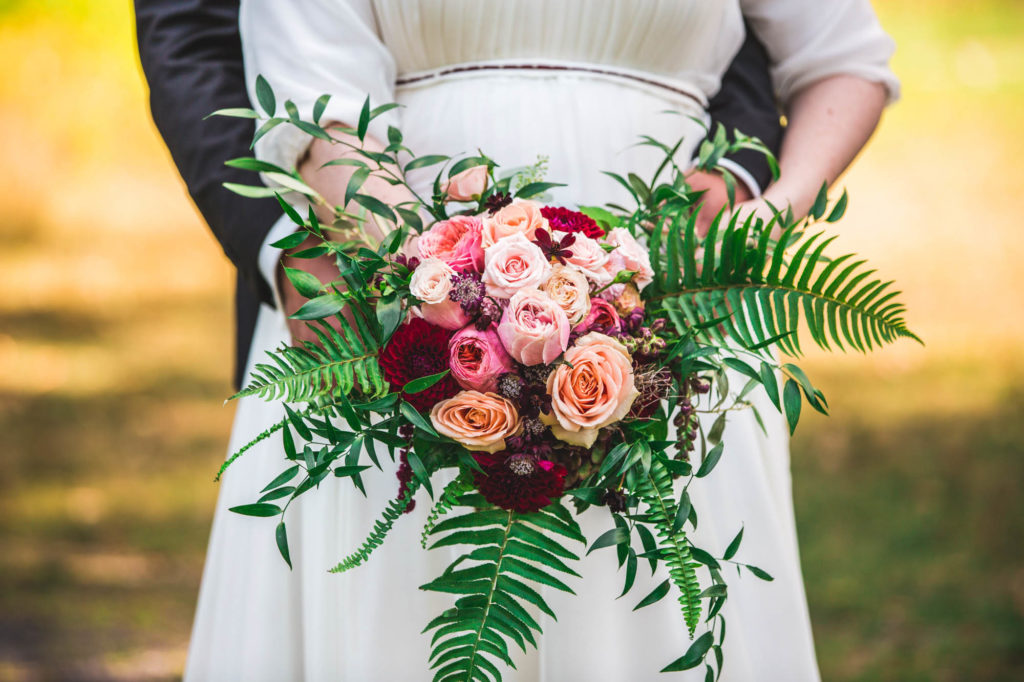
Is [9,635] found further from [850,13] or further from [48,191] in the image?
[48,191]

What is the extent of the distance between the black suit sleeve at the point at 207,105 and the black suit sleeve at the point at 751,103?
0.83 metres

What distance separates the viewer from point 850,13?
1852 mm

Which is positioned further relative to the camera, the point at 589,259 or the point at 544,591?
the point at 544,591

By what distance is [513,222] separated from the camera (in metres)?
1.29

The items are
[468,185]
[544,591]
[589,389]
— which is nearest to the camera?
[589,389]

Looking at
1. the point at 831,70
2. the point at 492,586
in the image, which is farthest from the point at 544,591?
the point at 831,70

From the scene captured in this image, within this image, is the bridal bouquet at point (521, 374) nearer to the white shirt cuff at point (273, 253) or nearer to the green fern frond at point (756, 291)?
the green fern frond at point (756, 291)

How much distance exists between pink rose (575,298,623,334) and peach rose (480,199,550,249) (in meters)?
0.12

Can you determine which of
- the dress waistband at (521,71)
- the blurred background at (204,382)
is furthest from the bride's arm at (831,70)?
the blurred background at (204,382)

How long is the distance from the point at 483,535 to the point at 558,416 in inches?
6.6

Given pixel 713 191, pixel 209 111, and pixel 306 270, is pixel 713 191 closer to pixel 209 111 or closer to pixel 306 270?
pixel 306 270


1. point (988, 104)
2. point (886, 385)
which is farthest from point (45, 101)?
point (988, 104)

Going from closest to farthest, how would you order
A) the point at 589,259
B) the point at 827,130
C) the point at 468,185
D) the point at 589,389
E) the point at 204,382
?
Answer: the point at 589,389 → the point at 589,259 → the point at 468,185 → the point at 827,130 → the point at 204,382

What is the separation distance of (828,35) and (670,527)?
3.56ft
